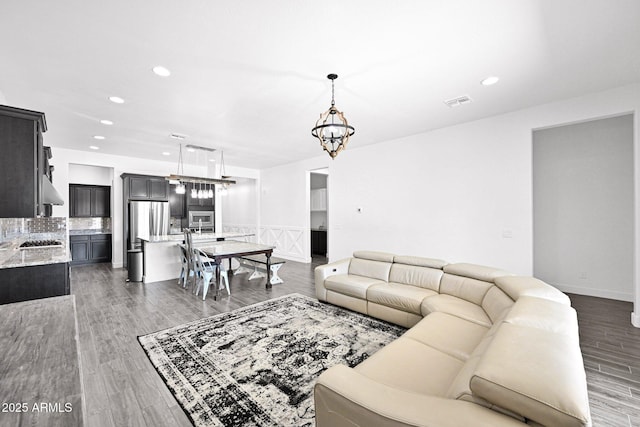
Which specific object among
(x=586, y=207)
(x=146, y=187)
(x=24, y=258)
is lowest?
(x=24, y=258)

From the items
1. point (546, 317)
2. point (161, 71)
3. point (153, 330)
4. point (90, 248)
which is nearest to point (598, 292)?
point (546, 317)

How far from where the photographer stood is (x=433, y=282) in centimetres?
346

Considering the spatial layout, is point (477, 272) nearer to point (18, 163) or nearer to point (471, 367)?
point (471, 367)

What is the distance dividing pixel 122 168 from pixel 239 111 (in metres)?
4.88

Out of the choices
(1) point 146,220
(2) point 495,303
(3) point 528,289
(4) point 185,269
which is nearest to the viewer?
(3) point 528,289

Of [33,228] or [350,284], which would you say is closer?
[350,284]

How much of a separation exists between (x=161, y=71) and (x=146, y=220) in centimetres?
520

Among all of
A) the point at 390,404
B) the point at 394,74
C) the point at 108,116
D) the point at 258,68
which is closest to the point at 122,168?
the point at 108,116

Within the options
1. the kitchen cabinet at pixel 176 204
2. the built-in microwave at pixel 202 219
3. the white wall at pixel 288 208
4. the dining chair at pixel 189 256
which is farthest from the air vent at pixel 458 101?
the kitchen cabinet at pixel 176 204

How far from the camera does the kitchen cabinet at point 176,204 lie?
28.0 feet

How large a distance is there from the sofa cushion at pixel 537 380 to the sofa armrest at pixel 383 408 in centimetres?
7

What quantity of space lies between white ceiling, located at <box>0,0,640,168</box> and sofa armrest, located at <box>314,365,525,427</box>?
241cm

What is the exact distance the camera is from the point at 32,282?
302 centimetres

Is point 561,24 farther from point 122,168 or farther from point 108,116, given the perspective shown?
point 122,168
